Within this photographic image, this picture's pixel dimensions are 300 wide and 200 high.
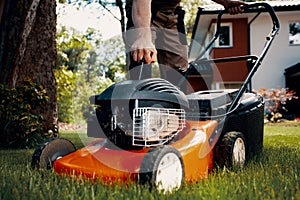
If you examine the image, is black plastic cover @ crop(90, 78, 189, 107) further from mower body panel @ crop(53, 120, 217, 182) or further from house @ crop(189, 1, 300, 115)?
house @ crop(189, 1, 300, 115)

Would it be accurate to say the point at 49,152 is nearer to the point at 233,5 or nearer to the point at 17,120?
the point at 233,5

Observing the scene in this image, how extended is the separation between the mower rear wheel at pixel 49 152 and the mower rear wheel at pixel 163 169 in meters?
0.69

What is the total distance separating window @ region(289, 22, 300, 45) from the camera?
46.8 feet

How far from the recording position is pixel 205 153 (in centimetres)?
203

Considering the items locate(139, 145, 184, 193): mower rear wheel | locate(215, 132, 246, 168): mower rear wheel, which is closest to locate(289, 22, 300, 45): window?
locate(215, 132, 246, 168): mower rear wheel

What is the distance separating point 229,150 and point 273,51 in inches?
502

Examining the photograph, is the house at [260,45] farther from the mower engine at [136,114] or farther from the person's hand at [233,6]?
the mower engine at [136,114]

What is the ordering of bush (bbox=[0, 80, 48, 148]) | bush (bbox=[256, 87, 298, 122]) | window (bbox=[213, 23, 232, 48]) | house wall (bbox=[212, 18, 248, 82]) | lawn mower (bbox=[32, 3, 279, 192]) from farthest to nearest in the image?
1. window (bbox=[213, 23, 232, 48])
2. house wall (bbox=[212, 18, 248, 82])
3. bush (bbox=[256, 87, 298, 122])
4. bush (bbox=[0, 80, 48, 148])
5. lawn mower (bbox=[32, 3, 279, 192])

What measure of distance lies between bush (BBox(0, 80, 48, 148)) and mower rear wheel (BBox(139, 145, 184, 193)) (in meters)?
2.94

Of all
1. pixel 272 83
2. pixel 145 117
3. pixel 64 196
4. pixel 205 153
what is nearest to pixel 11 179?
pixel 64 196

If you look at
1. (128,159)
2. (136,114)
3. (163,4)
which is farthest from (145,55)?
(163,4)

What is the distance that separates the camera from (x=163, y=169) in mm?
1678

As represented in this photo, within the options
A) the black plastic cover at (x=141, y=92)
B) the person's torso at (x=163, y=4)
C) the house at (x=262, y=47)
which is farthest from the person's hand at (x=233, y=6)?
the house at (x=262, y=47)

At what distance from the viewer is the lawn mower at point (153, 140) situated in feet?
5.73
